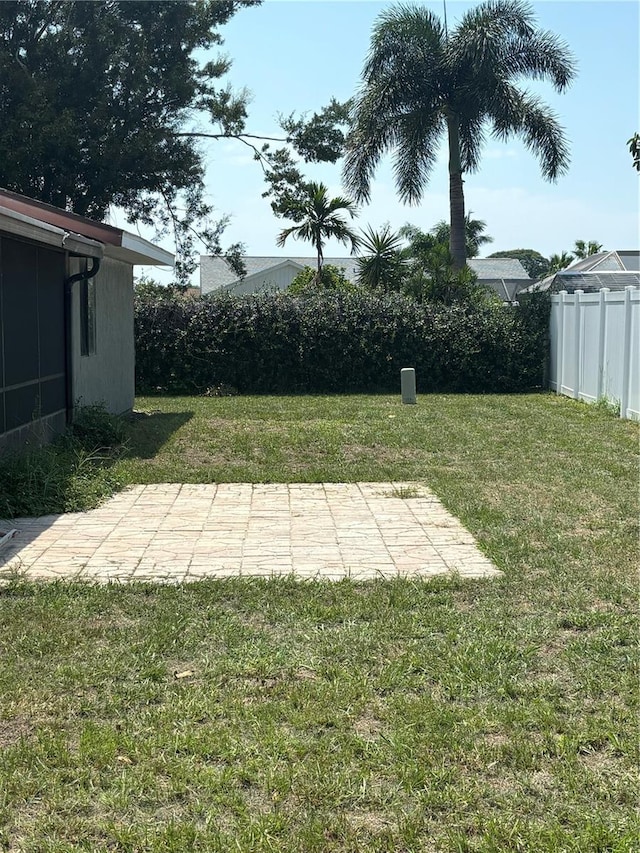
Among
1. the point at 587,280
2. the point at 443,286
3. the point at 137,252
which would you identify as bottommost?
the point at 137,252

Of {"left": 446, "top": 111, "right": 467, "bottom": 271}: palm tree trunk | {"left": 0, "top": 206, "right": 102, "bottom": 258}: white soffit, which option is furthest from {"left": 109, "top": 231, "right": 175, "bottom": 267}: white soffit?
{"left": 446, "top": 111, "right": 467, "bottom": 271}: palm tree trunk

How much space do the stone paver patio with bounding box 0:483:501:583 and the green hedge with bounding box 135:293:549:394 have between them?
36.9 feet

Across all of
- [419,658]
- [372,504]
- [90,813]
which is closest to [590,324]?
[372,504]

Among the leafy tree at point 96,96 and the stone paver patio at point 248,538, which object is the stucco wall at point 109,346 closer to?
the stone paver patio at point 248,538

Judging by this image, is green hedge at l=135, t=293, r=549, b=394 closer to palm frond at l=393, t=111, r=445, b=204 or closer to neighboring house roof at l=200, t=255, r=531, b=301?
palm frond at l=393, t=111, r=445, b=204

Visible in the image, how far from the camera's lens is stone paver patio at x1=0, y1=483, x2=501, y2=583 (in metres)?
6.11

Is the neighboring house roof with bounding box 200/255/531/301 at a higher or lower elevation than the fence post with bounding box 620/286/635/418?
higher

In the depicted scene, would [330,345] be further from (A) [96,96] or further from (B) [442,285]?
(A) [96,96]

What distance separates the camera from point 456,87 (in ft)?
79.7

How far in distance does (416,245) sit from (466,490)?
29.2 m

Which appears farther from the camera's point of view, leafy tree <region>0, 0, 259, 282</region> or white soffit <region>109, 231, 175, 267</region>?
leafy tree <region>0, 0, 259, 282</region>

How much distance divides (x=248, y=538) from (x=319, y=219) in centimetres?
2419

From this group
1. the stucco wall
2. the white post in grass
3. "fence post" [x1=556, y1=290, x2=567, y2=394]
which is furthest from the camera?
"fence post" [x1=556, y1=290, x2=567, y2=394]

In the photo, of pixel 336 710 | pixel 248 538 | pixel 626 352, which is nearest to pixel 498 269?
pixel 626 352
